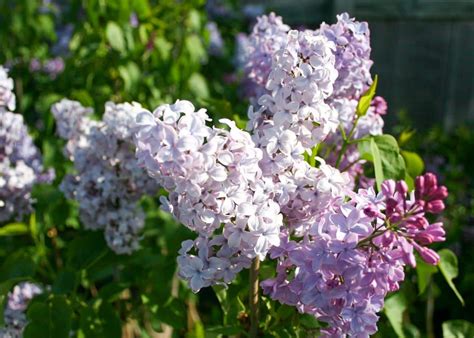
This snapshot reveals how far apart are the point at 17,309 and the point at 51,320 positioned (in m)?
0.34

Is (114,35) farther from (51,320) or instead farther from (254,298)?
(254,298)

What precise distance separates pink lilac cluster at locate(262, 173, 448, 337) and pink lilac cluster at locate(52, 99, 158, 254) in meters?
0.57

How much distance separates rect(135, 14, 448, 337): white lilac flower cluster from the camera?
3.16ft

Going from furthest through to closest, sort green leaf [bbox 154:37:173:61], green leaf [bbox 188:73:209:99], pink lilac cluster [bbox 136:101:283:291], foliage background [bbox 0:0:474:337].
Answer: green leaf [bbox 188:73:209:99] → green leaf [bbox 154:37:173:61] → foliage background [bbox 0:0:474:337] → pink lilac cluster [bbox 136:101:283:291]

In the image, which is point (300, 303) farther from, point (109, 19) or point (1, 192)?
point (109, 19)

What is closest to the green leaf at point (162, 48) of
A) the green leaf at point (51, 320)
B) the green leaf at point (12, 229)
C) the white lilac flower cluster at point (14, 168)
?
the white lilac flower cluster at point (14, 168)

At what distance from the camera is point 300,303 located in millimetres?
1094

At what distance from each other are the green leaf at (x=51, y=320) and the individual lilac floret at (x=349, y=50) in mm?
673

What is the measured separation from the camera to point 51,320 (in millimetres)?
1386

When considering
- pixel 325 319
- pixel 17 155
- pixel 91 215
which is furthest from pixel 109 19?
pixel 325 319

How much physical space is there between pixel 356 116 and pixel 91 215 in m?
0.62

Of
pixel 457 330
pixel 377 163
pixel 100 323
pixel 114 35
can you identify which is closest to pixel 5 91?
pixel 100 323

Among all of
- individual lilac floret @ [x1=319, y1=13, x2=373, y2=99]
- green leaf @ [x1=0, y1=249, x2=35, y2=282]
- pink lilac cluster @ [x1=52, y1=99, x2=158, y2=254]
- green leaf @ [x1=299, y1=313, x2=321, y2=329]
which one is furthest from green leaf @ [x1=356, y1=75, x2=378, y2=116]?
green leaf @ [x1=0, y1=249, x2=35, y2=282]

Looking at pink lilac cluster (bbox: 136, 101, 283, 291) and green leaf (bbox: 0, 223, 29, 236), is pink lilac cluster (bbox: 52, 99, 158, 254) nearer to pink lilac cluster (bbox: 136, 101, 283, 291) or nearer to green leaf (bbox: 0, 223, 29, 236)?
green leaf (bbox: 0, 223, 29, 236)
